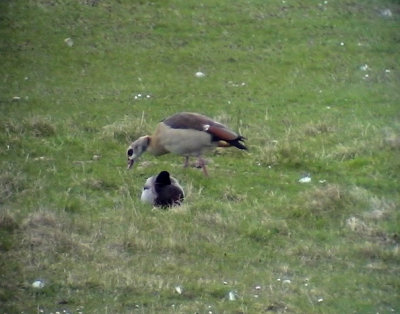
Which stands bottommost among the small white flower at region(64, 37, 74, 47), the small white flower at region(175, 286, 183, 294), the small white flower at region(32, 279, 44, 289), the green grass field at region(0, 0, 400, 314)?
the small white flower at region(64, 37, 74, 47)

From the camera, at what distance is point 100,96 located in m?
15.2

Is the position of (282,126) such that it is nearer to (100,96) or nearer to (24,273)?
(100,96)

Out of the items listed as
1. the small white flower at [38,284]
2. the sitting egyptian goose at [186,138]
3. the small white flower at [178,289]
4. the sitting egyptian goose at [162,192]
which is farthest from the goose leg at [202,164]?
the small white flower at [38,284]

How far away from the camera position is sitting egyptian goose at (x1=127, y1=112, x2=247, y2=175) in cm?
1152

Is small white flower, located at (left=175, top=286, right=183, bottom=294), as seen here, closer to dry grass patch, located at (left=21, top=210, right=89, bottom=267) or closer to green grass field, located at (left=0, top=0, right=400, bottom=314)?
green grass field, located at (left=0, top=0, right=400, bottom=314)

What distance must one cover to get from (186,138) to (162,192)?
1616mm

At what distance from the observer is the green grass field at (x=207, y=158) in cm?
803

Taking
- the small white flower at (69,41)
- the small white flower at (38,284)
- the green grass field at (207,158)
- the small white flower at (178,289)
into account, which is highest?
the small white flower at (178,289)

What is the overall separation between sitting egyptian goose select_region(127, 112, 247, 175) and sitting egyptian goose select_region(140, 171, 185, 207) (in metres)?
1.18

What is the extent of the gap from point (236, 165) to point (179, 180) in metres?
0.94

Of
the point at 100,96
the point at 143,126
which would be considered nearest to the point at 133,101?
the point at 100,96

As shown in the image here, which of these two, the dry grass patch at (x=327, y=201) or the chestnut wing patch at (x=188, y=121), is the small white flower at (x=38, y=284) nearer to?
the dry grass patch at (x=327, y=201)

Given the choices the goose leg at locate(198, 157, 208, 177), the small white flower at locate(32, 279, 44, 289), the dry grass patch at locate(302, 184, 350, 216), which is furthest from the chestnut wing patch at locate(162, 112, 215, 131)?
the small white flower at locate(32, 279, 44, 289)

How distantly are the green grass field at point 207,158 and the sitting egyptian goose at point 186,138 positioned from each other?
0.79 ft
